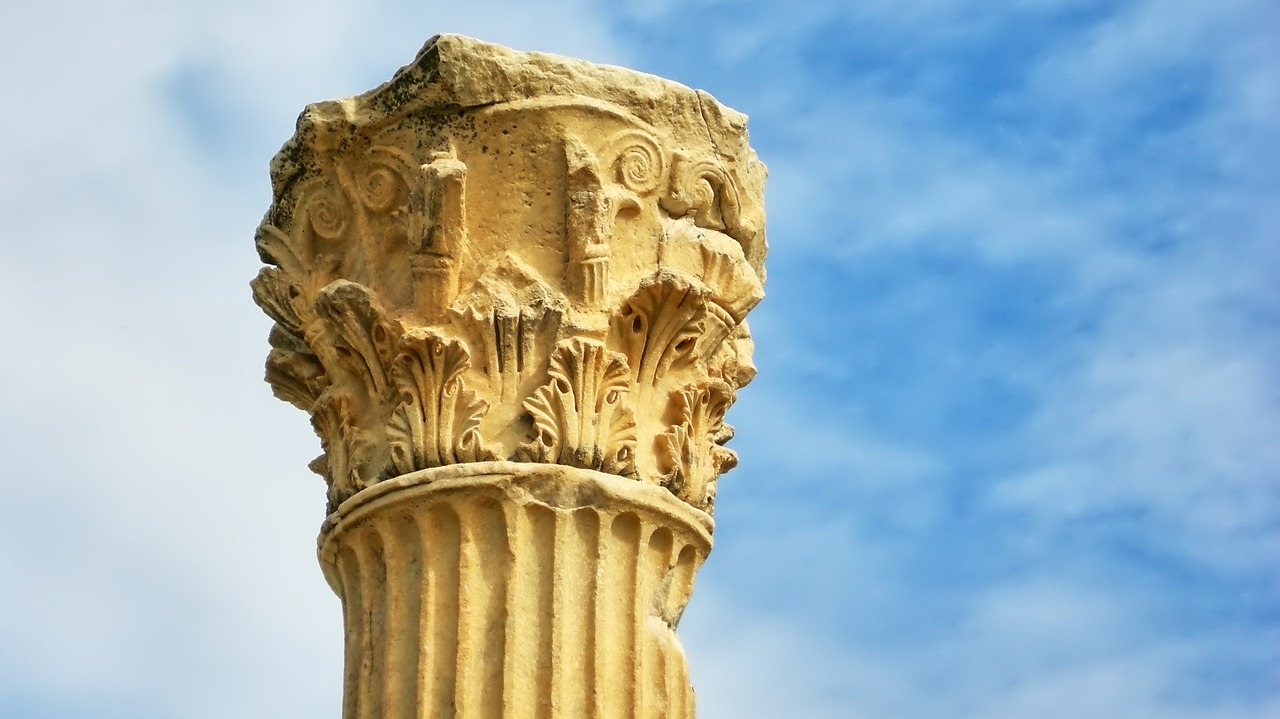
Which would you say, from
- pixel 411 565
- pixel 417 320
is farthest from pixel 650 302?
pixel 411 565

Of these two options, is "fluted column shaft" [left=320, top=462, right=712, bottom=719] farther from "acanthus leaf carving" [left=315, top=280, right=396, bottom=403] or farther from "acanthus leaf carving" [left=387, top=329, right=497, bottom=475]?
"acanthus leaf carving" [left=315, top=280, right=396, bottom=403]

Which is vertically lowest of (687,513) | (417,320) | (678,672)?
(678,672)

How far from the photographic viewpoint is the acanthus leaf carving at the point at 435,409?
8938mm

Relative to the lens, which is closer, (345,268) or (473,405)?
(473,405)

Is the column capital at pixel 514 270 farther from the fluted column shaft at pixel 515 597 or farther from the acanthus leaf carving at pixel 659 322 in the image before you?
the fluted column shaft at pixel 515 597

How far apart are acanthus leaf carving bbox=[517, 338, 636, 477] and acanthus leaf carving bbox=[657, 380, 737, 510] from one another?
9.7 inches

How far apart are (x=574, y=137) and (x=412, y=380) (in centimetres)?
140

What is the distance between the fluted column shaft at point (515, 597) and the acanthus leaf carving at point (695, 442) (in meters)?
0.17

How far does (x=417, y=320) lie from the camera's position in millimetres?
9141

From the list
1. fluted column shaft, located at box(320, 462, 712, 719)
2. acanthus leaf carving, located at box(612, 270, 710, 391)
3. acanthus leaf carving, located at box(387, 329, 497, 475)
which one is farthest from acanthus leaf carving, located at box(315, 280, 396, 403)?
acanthus leaf carving, located at box(612, 270, 710, 391)

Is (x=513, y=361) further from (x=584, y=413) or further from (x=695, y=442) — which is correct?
(x=695, y=442)

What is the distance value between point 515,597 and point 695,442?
1.33m

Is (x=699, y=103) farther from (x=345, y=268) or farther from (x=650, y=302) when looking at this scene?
(x=345, y=268)

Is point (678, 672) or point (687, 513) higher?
point (687, 513)
